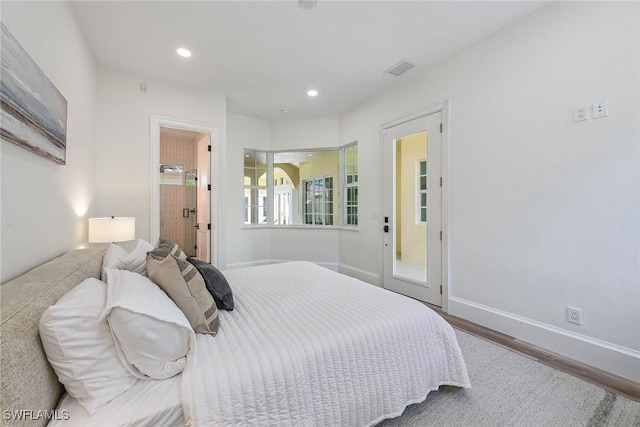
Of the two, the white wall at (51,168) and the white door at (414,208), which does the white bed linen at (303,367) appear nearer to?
the white wall at (51,168)

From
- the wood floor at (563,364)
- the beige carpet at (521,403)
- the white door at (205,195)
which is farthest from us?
the white door at (205,195)

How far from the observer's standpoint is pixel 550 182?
2215 mm

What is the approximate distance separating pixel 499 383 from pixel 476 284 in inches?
44.0

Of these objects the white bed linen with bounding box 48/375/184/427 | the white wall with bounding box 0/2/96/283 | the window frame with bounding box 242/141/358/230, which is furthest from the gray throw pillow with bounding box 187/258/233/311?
the window frame with bounding box 242/141/358/230

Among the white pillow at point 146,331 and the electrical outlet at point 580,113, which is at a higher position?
the electrical outlet at point 580,113

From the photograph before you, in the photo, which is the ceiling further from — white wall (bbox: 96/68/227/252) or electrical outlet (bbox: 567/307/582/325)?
electrical outlet (bbox: 567/307/582/325)

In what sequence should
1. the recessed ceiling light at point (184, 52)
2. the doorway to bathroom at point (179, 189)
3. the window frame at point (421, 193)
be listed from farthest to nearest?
the doorway to bathroom at point (179, 189)
the window frame at point (421, 193)
the recessed ceiling light at point (184, 52)

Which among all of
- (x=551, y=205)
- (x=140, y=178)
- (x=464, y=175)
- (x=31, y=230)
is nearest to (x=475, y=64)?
(x=464, y=175)

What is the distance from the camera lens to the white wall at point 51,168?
128 cm

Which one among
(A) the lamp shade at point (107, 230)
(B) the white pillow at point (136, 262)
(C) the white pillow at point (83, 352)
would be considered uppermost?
(A) the lamp shade at point (107, 230)

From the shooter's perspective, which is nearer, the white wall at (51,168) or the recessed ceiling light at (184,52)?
the white wall at (51,168)

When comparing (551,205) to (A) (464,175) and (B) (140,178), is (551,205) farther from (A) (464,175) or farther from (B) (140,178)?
(B) (140,178)

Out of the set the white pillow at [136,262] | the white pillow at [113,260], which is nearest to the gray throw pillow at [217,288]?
the white pillow at [136,262]

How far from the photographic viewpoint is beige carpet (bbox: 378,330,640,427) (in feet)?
4.79
